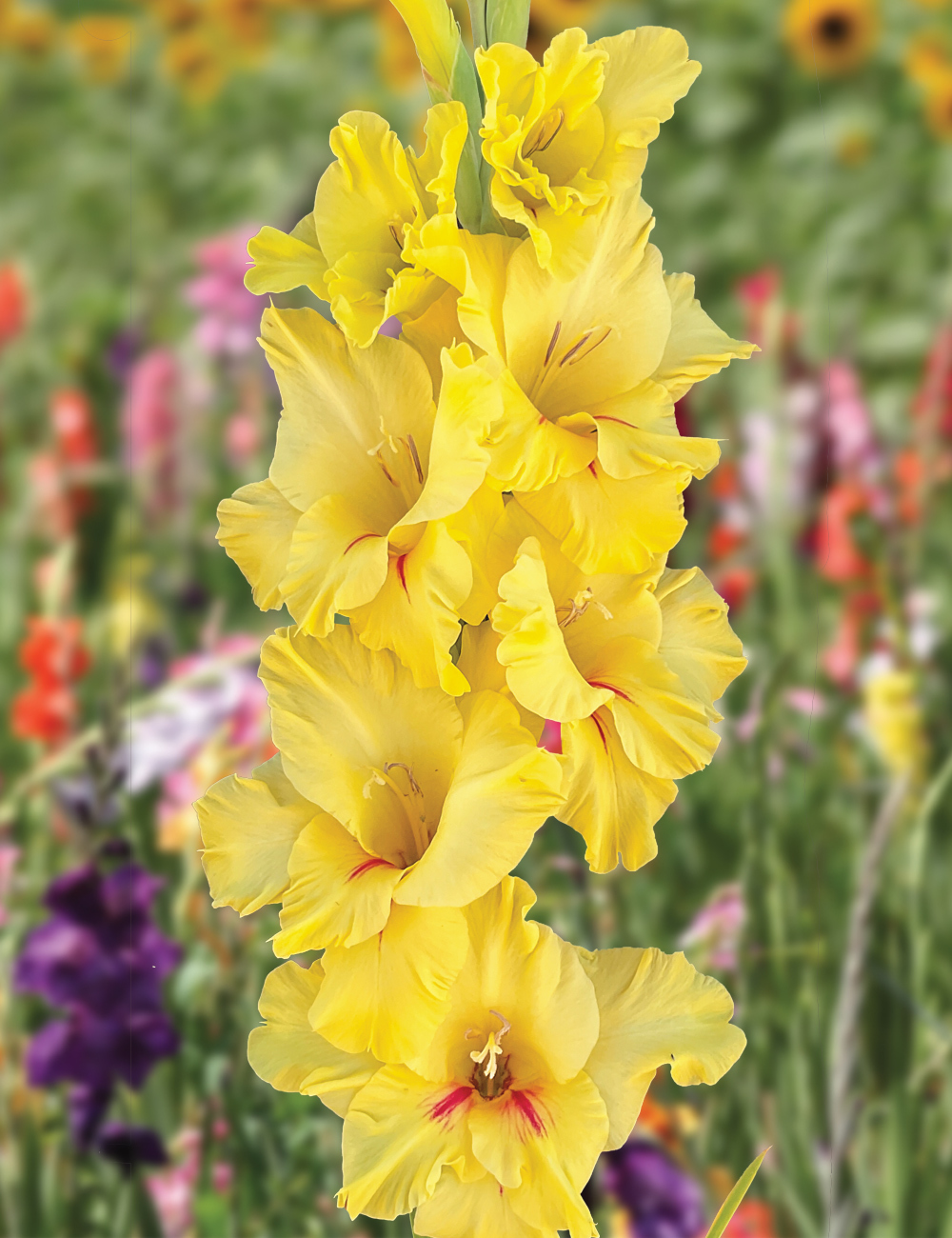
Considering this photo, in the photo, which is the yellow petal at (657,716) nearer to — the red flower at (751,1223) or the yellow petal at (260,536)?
the yellow petal at (260,536)

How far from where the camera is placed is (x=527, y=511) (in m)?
0.59

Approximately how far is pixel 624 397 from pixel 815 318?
59.7 inches

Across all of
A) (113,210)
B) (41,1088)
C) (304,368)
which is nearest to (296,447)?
(304,368)

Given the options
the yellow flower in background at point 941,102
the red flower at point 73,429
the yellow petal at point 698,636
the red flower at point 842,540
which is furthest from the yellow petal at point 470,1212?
the yellow flower in background at point 941,102

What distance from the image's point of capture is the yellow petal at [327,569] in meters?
0.56

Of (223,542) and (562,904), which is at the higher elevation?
(223,542)

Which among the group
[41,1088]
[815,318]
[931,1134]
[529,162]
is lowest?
[931,1134]

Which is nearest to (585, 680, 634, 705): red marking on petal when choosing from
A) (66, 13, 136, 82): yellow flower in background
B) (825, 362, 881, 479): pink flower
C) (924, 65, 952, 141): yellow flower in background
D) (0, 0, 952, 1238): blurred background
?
(0, 0, 952, 1238): blurred background

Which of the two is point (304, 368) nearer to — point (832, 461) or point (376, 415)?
point (376, 415)

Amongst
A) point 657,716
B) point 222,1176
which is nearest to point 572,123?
point 657,716

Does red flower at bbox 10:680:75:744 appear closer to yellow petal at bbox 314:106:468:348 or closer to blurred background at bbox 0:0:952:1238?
blurred background at bbox 0:0:952:1238

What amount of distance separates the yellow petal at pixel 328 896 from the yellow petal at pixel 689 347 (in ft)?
0.78

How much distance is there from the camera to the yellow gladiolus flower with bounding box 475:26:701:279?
0.57 meters

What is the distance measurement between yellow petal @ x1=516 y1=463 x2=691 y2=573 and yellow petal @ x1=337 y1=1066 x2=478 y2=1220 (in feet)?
0.77
